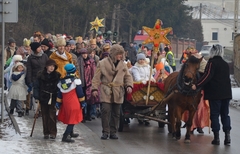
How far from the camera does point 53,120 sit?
42.5 feet

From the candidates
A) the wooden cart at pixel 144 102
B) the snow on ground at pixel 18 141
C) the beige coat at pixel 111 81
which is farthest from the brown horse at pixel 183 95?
the snow on ground at pixel 18 141

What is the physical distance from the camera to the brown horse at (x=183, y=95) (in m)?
13.3

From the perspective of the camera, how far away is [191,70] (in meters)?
13.3

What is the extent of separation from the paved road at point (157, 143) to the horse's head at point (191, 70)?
1.21 metres

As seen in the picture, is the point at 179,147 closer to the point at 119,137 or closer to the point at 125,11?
the point at 119,137

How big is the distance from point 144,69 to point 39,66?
236 cm

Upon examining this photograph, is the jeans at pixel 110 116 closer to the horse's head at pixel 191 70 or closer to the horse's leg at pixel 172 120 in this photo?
the horse's leg at pixel 172 120

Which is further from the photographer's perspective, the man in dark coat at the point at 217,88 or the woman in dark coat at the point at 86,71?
the woman in dark coat at the point at 86,71

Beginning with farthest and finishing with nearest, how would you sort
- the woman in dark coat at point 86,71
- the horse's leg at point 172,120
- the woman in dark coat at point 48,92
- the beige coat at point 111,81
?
the woman in dark coat at point 86,71 < the horse's leg at point 172,120 < the beige coat at point 111,81 < the woman in dark coat at point 48,92

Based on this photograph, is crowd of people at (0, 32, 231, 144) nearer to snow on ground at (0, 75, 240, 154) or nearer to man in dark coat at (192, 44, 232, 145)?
man in dark coat at (192, 44, 232, 145)

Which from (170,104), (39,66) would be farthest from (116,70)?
(39,66)

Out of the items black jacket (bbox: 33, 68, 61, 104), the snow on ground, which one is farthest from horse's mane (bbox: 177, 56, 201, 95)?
black jacket (bbox: 33, 68, 61, 104)

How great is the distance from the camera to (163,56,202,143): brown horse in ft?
43.8

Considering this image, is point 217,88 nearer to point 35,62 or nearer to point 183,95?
point 183,95
